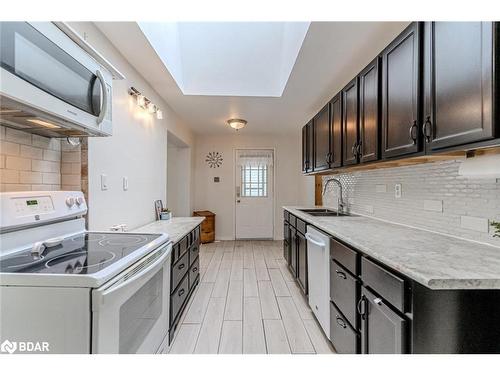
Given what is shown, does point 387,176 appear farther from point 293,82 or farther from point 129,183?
point 129,183

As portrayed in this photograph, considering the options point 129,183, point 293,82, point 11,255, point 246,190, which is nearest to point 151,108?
point 129,183

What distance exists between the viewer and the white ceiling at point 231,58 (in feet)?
9.78

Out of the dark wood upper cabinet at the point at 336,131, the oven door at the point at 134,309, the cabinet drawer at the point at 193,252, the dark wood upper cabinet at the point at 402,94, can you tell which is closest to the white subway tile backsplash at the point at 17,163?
the oven door at the point at 134,309

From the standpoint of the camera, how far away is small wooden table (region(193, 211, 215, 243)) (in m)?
5.23

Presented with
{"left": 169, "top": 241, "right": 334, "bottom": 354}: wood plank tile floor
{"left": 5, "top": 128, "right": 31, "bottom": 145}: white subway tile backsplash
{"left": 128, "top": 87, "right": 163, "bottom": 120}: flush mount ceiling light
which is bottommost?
{"left": 169, "top": 241, "right": 334, "bottom": 354}: wood plank tile floor

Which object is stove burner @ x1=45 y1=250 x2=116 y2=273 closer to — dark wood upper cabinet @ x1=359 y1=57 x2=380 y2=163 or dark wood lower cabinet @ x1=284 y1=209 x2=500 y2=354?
dark wood lower cabinet @ x1=284 y1=209 x2=500 y2=354

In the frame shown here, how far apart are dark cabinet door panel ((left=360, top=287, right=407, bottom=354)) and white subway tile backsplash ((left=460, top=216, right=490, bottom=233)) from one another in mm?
722

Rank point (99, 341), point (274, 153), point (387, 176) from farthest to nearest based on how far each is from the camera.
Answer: point (274, 153) → point (387, 176) → point (99, 341)

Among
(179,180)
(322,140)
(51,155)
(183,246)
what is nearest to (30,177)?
(51,155)
